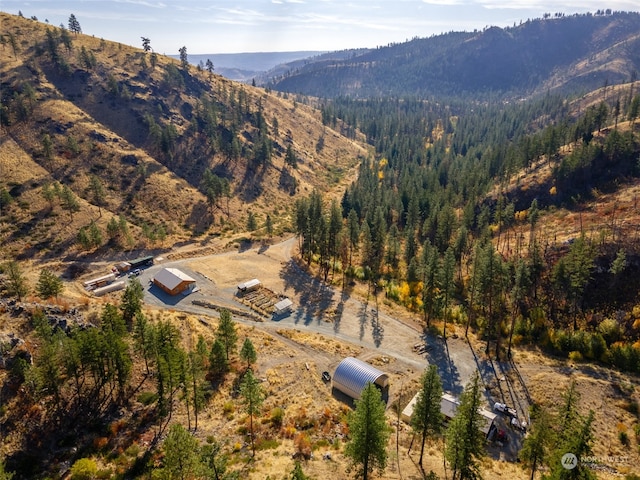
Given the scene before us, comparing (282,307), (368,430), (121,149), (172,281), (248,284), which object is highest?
(121,149)

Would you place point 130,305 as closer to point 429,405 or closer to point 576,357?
point 429,405

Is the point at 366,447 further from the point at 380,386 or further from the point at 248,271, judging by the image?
the point at 248,271

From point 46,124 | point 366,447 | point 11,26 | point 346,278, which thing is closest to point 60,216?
point 46,124

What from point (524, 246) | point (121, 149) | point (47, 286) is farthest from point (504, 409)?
point (121, 149)

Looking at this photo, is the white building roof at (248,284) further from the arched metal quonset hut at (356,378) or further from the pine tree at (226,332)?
the arched metal quonset hut at (356,378)

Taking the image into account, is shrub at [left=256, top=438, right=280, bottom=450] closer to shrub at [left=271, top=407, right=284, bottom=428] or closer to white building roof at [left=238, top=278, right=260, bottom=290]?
shrub at [left=271, top=407, right=284, bottom=428]

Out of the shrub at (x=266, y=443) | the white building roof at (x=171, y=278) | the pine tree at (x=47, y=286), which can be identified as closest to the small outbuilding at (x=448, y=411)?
the shrub at (x=266, y=443)

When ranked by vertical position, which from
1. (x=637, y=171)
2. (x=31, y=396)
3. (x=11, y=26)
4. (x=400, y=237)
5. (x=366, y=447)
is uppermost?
(x=11, y=26)
